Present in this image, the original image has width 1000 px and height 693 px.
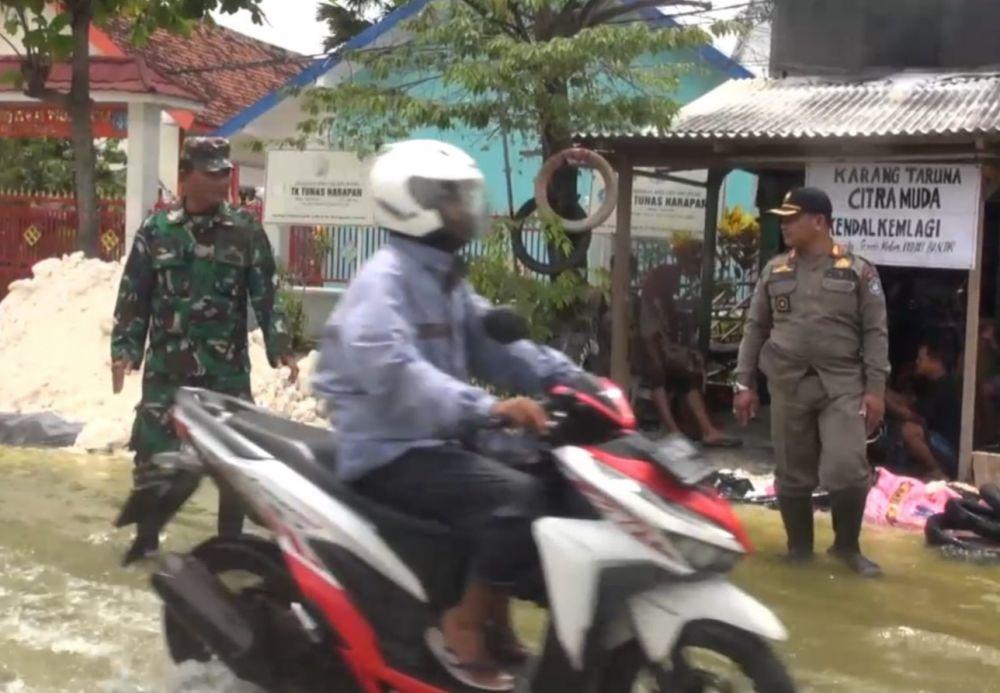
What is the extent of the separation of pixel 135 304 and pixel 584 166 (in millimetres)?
5393

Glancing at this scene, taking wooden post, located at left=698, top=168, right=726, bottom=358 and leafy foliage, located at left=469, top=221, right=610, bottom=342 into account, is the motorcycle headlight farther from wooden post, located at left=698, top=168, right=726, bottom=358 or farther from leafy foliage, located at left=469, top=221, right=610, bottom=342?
wooden post, located at left=698, top=168, right=726, bottom=358

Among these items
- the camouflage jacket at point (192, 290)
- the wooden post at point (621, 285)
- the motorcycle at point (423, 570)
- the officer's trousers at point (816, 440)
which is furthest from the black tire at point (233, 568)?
the wooden post at point (621, 285)

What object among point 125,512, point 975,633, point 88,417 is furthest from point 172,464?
point 88,417

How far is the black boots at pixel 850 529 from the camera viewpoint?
23.1ft

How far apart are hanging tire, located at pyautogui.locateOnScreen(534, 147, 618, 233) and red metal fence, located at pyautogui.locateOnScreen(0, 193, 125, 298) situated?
6985mm

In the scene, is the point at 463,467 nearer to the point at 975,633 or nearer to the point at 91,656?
the point at 91,656

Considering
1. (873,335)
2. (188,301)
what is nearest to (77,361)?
(188,301)

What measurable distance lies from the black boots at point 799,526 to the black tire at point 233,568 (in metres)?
3.59

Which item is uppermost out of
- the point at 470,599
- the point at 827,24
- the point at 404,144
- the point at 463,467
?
the point at 827,24

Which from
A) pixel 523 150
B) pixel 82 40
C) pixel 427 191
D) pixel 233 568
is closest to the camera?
pixel 427 191

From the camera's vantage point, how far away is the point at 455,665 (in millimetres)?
3902

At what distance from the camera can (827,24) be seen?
13164 millimetres

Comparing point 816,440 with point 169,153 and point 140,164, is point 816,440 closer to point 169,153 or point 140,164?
point 140,164

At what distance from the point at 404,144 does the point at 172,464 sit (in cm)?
129
